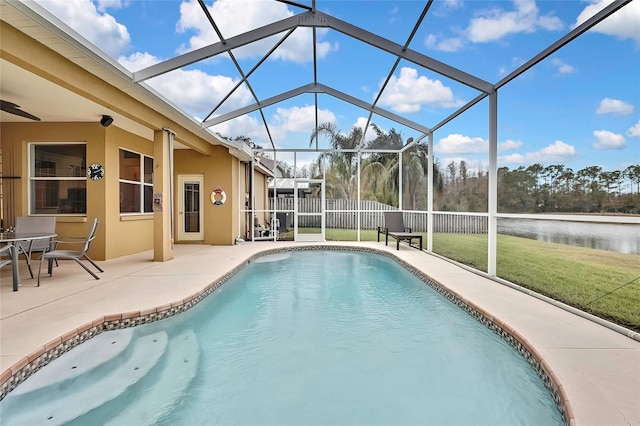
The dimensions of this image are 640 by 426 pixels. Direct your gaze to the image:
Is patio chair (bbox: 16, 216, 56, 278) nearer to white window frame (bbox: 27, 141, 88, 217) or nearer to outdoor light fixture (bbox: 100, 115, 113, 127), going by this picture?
white window frame (bbox: 27, 141, 88, 217)

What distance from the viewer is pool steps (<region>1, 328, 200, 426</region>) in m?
2.13

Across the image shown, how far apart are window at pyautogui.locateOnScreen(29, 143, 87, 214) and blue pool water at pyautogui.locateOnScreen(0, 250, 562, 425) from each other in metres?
4.41

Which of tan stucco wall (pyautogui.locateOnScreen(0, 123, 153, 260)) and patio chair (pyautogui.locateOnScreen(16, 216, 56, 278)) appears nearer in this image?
patio chair (pyautogui.locateOnScreen(16, 216, 56, 278))

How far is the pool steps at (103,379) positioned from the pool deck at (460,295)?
24 centimetres

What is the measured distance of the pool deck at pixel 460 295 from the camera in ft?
6.67

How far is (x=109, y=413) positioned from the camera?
2166 millimetres

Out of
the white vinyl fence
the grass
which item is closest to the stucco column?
the white vinyl fence

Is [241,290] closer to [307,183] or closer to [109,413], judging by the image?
[109,413]

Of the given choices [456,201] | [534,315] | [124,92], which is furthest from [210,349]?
[456,201]

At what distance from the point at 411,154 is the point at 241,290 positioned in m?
7.29

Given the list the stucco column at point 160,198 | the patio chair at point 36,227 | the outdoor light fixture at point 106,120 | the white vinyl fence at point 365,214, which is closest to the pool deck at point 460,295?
the stucco column at point 160,198

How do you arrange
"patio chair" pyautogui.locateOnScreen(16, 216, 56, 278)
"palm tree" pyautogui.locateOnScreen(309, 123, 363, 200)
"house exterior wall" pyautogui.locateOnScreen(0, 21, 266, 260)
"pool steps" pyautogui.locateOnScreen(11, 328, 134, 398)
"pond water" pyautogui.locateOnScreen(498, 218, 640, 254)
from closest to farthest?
1. "pool steps" pyautogui.locateOnScreen(11, 328, 134, 398)
2. "pond water" pyautogui.locateOnScreen(498, 218, 640, 254)
3. "patio chair" pyautogui.locateOnScreen(16, 216, 56, 278)
4. "house exterior wall" pyautogui.locateOnScreen(0, 21, 266, 260)
5. "palm tree" pyautogui.locateOnScreen(309, 123, 363, 200)

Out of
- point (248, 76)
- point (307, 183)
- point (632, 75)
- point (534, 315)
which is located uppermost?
point (248, 76)

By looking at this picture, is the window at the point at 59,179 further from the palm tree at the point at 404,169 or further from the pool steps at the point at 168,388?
the palm tree at the point at 404,169
